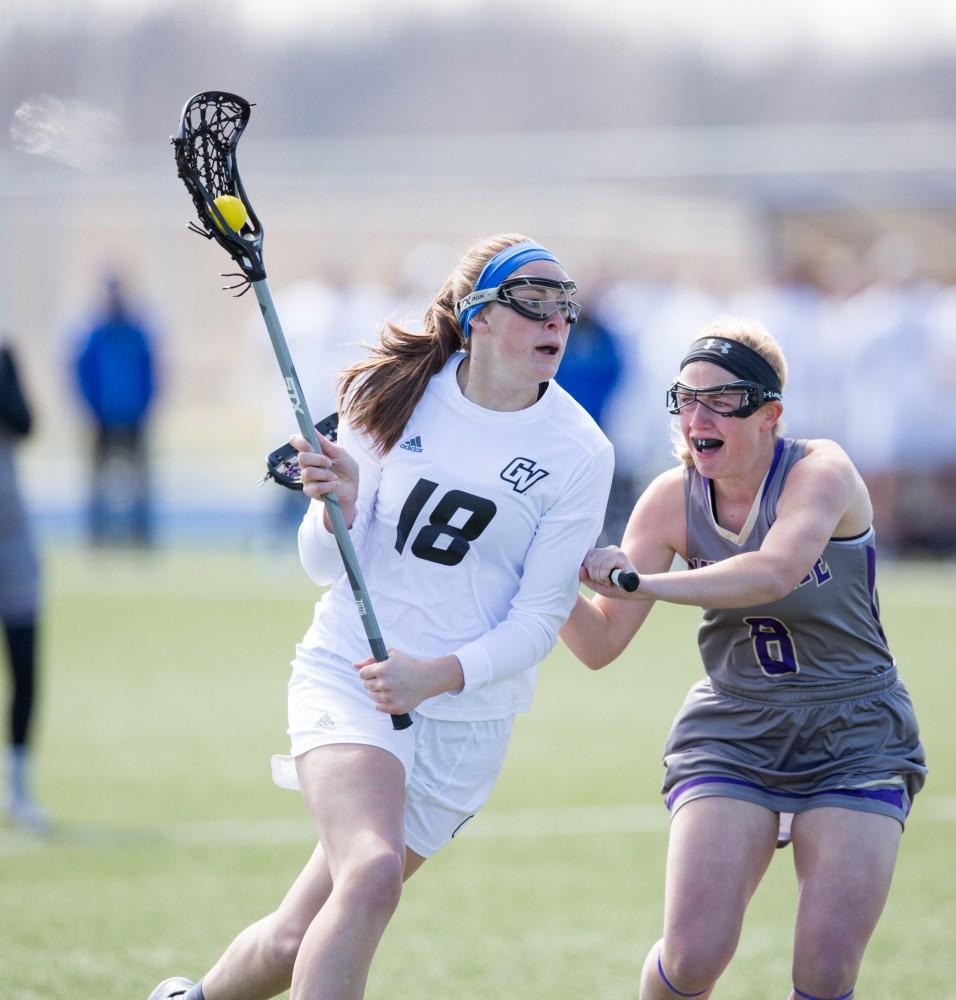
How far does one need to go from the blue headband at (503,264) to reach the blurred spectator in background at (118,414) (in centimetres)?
1347

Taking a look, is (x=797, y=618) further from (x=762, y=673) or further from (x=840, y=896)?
(x=840, y=896)

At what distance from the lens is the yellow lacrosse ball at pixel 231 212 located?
436 cm

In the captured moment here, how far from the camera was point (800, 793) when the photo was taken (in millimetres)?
4422

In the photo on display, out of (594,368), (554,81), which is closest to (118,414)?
(594,368)

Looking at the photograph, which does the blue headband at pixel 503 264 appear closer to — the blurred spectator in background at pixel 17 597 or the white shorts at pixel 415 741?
the white shorts at pixel 415 741

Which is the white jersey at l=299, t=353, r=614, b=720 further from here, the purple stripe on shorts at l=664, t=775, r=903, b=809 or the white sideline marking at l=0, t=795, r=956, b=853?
the white sideline marking at l=0, t=795, r=956, b=853

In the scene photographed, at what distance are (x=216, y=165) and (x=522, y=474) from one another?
1160 millimetres

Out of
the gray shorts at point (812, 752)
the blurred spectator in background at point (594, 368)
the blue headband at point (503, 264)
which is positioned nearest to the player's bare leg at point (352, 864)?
the gray shorts at point (812, 752)

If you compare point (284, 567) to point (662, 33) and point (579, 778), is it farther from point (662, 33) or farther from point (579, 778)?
point (662, 33)

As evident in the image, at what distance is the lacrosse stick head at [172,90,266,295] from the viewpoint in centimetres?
432

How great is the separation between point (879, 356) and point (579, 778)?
9.65 meters

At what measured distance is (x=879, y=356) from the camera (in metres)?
16.9

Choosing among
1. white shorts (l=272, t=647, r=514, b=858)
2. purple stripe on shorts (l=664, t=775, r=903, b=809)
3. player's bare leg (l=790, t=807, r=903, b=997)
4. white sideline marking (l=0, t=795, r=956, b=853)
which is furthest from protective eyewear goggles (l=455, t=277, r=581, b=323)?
white sideline marking (l=0, t=795, r=956, b=853)

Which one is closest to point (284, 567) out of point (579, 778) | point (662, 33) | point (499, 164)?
point (499, 164)
